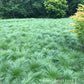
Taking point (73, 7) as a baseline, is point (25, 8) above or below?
below

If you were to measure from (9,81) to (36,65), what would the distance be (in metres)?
0.72

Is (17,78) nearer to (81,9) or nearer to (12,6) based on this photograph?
(81,9)

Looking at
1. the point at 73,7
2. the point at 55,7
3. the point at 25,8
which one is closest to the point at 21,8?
the point at 25,8

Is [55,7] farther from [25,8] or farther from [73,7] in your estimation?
[25,8]

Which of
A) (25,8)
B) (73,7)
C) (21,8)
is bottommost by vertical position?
(25,8)

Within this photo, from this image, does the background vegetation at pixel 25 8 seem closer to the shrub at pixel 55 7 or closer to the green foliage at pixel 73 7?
the green foliage at pixel 73 7

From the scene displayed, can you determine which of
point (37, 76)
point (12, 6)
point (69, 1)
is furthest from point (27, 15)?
point (37, 76)

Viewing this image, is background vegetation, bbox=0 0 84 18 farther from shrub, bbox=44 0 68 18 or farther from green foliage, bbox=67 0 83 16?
shrub, bbox=44 0 68 18

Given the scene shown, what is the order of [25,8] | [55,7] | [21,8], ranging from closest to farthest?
[55,7]
[21,8]
[25,8]

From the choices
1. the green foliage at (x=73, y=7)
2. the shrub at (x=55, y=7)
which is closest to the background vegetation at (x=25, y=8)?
the green foliage at (x=73, y=7)

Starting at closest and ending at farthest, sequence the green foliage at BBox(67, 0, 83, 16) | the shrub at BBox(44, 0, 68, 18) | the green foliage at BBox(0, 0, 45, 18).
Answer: the shrub at BBox(44, 0, 68, 18) → the green foliage at BBox(0, 0, 45, 18) → the green foliage at BBox(67, 0, 83, 16)

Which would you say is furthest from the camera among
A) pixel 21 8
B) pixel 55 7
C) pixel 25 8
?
pixel 25 8

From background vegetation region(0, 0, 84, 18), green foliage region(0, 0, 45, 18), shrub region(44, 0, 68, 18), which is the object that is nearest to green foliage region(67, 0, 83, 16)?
background vegetation region(0, 0, 84, 18)

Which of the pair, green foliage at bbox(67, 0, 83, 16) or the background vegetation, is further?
green foliage at bbox(67, 0, 83, 16)
